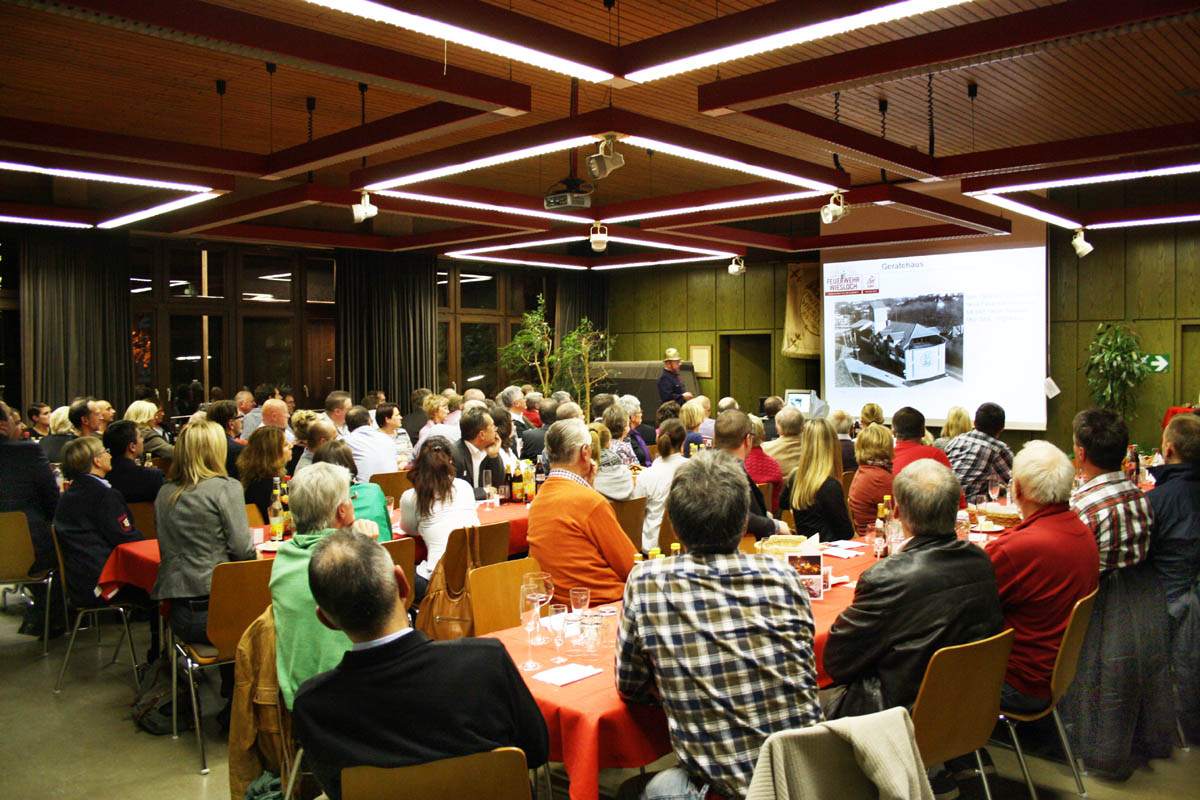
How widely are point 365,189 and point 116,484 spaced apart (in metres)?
3.07

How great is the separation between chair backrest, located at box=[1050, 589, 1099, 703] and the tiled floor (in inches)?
29.3

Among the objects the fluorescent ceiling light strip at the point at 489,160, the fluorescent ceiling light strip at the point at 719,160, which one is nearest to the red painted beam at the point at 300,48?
the fluorescent ceiling light strip at the point at 489,160

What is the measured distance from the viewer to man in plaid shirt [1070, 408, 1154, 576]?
388 cm

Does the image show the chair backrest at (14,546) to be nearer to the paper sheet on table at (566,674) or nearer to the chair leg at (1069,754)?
the paper sheet on table at (566,674)

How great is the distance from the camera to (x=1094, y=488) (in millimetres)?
4074

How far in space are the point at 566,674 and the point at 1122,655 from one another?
2555mm

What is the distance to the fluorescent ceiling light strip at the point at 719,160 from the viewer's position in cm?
566

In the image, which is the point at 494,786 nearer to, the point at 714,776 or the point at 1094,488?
the point at 714,776

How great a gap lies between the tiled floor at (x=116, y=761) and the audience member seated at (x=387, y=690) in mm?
1960

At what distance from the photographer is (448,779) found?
81.5 inches

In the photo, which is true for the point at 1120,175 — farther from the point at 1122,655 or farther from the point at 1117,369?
the point at 1117,369

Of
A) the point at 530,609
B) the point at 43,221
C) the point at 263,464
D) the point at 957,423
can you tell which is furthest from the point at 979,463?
the point at 43,221

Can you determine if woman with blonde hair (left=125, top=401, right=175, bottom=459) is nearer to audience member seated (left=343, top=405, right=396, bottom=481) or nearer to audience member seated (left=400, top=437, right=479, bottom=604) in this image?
audience member seated (left=343, top=405, right=396, bottom=481)

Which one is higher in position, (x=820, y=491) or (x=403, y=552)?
(x=820, y=491)
